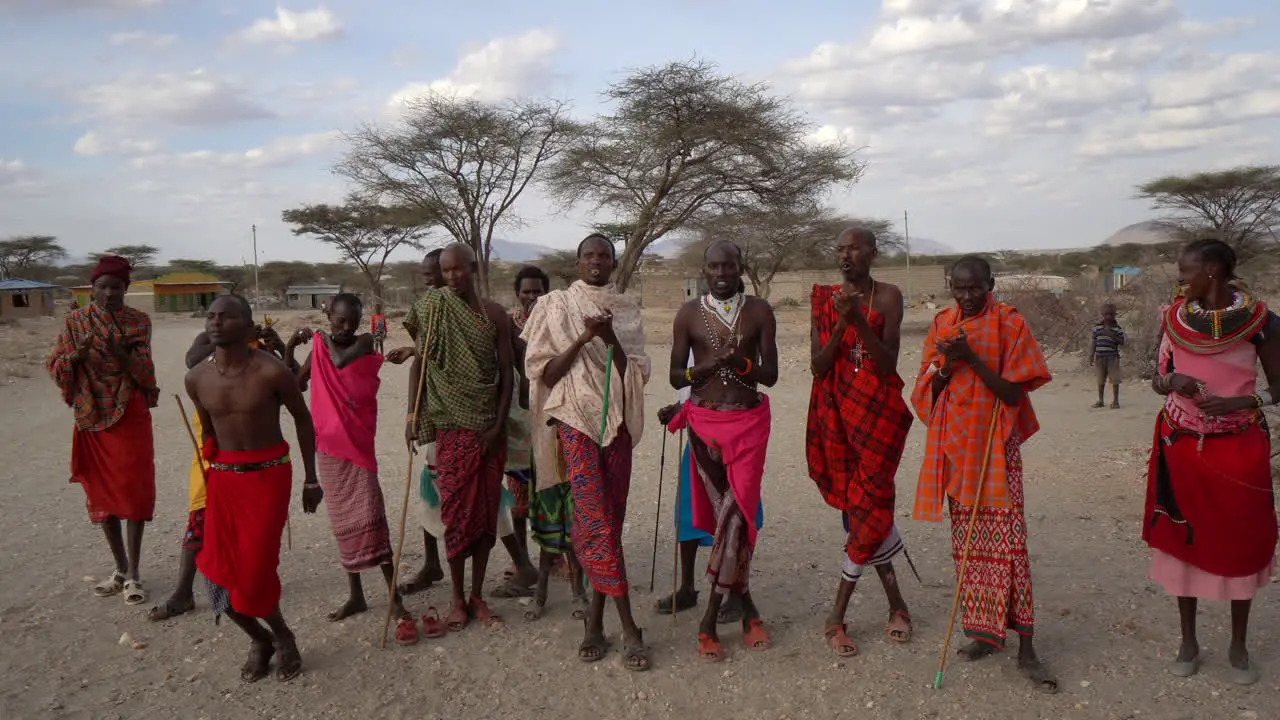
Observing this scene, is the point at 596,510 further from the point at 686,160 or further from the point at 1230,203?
the point at 1230,203

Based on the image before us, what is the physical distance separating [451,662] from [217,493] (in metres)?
1.22

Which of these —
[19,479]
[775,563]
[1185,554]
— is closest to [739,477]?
[775,563]

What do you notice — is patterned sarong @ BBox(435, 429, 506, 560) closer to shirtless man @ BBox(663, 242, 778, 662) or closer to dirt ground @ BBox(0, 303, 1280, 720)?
dirt ground @ BBox(0, 303, 1280, 720)

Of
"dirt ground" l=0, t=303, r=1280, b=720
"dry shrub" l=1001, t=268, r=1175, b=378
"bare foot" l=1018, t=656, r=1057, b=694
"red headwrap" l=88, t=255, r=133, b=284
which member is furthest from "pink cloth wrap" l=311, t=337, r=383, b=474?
"dry shrub" l=1001, t=268, r=1175, b=378

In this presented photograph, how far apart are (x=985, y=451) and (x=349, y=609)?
3065 millimetres

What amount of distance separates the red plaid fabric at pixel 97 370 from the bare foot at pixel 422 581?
1.69 m

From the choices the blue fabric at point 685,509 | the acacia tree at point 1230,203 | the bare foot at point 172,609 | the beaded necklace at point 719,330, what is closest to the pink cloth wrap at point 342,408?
the bare foot at point 172,609

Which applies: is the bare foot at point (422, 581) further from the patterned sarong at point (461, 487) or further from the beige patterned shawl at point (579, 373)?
the beige patterned shawl at point (579, 373)

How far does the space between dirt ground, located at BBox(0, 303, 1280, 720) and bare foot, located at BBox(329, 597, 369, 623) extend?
3.4 inches

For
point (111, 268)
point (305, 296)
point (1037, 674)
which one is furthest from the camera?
point (305, 296)

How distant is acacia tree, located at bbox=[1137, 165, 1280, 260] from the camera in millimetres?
27078

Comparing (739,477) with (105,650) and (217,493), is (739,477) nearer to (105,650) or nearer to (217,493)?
(217,493)

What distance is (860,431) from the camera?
3.84 meters

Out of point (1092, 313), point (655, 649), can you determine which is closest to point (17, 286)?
point (1092, 313)
